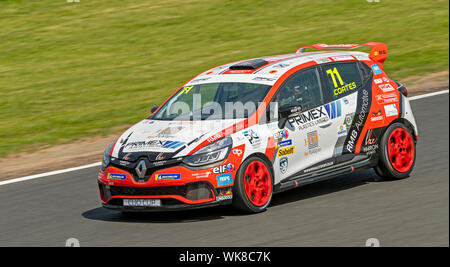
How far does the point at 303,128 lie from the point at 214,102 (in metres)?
1.12

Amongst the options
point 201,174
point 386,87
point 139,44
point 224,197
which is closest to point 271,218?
point 224,197

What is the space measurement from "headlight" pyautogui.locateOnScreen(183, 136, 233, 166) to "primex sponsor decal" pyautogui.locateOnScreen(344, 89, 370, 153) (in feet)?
6.50

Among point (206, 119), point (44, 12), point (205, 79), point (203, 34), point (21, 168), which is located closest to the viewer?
point (206, 119)

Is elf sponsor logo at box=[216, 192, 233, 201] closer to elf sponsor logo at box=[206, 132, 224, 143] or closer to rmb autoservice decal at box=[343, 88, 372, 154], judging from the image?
elf sponsor logo at box=[206, 132, 224, 143]

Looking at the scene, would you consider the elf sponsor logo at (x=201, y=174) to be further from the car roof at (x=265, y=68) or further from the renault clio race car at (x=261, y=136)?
the car roof at (x=265, y=68)

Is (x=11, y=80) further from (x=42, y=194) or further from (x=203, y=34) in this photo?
(x=42, y=194)

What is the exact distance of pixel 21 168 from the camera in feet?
40.3

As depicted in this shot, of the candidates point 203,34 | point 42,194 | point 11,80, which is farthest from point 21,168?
point 203,34

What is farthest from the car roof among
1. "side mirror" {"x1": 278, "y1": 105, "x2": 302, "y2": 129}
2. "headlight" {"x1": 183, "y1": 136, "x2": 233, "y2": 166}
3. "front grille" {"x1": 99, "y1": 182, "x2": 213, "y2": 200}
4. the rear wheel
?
"front grille" {"x1": 99, "y1": 182, "x2": 213, "y2": 200}

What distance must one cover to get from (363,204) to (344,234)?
134 centimetres

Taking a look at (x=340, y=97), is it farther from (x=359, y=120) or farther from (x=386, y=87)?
(x=386, y=87)

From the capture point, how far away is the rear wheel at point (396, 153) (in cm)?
1029

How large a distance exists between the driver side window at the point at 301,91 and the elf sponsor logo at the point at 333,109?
0.12 m

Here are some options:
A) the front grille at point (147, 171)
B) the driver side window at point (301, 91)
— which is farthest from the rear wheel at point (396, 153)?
the front grille at point (147, 171)
